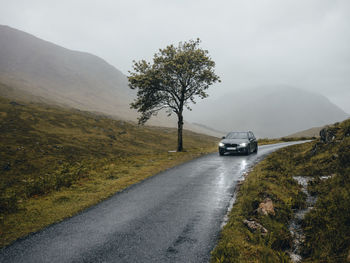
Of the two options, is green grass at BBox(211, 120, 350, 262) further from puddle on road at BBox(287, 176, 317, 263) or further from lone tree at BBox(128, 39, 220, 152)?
lone tree at BBox(128, 39, 220, 152)

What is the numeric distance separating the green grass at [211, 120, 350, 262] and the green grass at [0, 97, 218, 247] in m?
5.02

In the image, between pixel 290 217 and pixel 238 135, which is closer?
pixel 290 217

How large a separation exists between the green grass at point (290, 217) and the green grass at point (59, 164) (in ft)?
16.5

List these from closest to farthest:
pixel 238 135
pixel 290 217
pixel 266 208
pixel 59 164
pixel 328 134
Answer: pixel 290 217, pixel 266 208, pixel 328 134, pixel 238 135, pixel 59 164

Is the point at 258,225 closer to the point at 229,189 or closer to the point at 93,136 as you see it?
the point at 229,189

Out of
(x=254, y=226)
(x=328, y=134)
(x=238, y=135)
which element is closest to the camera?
(x=254, y=226)

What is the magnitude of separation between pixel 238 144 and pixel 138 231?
14.3 m

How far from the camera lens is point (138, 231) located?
5.62 meters

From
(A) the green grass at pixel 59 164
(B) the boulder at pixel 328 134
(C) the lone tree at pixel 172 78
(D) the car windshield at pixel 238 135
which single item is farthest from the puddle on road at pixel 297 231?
(C) the lone tree at pixel 172 78

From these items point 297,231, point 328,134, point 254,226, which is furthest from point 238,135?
point 254,226

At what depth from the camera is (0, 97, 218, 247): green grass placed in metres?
7.21

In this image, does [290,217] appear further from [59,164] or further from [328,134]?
[59,164]

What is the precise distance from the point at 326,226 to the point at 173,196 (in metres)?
4.83

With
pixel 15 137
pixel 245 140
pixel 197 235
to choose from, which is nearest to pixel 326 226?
pixel 197 235
